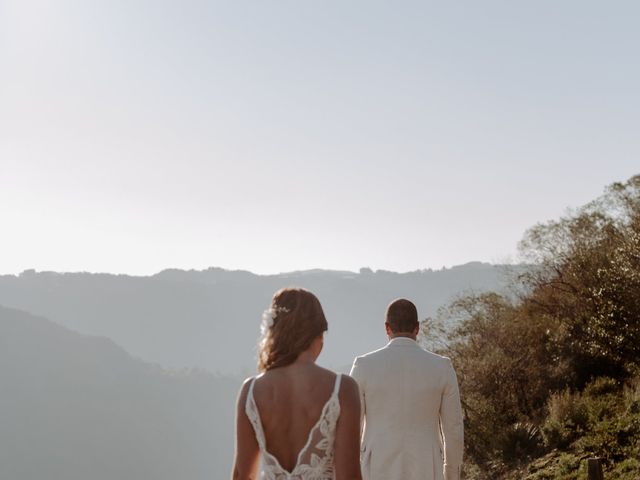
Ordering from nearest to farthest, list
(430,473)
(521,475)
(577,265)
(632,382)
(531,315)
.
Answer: (430,473), (521,475), (632,382), (577,265), (531,315)

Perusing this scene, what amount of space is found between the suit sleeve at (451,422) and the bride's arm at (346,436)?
7.57ft

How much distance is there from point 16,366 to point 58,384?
33.8 feet

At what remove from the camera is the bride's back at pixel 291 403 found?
347cm

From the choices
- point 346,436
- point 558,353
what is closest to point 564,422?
point 558,353

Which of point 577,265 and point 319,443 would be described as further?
point 577,265

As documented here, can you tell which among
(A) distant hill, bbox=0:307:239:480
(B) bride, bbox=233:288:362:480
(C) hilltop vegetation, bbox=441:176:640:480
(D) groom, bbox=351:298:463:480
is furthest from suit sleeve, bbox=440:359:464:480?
(A) distant hill, bbox=0:307:239:480

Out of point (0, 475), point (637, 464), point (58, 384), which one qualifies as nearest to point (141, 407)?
point (58, 384)

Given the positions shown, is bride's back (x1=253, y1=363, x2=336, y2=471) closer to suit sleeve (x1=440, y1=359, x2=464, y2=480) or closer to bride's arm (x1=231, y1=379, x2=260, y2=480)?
bride's arm (x1=231, y1=379, x2=260, y2=480)

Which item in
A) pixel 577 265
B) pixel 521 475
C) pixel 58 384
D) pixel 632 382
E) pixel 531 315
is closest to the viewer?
pixel 521 475

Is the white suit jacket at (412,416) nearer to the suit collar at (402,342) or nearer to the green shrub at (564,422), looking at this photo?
the suit collar at (402,342)

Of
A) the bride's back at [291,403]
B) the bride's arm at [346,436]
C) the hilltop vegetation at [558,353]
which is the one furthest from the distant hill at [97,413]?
the bride's arm at [346,436]

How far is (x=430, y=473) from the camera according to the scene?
5.69 m

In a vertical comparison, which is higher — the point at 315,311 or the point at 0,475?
the point at 315,311

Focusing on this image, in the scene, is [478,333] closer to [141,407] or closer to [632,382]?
[632,382]
